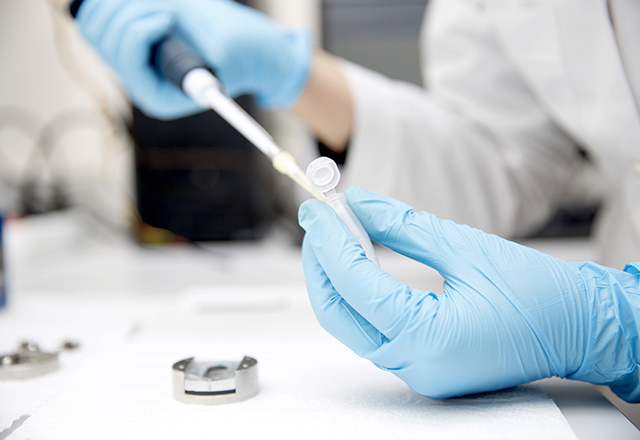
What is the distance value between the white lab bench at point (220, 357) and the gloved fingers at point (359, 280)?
7 cm

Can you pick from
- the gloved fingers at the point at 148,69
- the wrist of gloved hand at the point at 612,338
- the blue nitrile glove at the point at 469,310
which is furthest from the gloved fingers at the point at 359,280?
the gloved fingers at the point at 148,69

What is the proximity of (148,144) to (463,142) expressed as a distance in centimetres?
81

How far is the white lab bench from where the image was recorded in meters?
0.32

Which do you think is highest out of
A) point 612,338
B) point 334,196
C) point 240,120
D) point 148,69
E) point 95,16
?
point 95,16

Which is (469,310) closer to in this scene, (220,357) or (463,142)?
(220,357)

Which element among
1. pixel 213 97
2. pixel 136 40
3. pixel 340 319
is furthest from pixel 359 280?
pixel 136 40

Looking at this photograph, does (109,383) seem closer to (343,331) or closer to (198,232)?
(343,331)

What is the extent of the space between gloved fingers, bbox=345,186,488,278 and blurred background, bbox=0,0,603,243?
639 mm

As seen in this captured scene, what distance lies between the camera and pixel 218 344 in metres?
0.54

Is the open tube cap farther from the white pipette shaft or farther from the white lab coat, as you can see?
the white lab coat

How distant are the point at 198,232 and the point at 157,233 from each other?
0.12m

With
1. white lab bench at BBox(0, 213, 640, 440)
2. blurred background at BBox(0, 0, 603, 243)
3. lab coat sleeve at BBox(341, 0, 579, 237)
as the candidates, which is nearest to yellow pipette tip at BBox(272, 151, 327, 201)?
white lab bench at BBox(0, 213, 640, 440)

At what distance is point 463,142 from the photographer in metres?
0.88

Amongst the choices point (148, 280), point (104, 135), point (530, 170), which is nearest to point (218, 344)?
point (148, 280)
